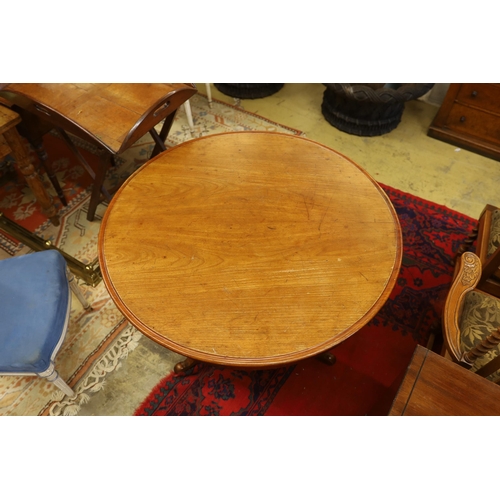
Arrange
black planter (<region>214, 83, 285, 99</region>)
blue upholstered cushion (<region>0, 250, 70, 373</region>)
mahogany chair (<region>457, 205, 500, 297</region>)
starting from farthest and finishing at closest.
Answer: black planter (<region>214, 83, 285, 99</region>)
mahogany chair (<region>457, 205, 500, 297</region>)
blue upholstered cushion (<region>0, 250, 70, 373</region>)

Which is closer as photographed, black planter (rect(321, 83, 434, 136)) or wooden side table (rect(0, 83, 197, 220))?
wooden side table (rect(0, 83, 197, 220))

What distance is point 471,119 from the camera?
8.92 feet

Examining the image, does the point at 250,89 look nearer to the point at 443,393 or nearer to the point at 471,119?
the point at 471,119

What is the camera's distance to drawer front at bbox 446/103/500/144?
104 inches

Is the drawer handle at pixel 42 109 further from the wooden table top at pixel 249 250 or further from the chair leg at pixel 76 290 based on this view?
the chair leg at pixel 76 290

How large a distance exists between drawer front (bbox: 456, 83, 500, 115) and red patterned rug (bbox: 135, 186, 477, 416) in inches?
56.7

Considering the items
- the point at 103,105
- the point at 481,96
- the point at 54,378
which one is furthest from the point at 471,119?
the point at 54,378

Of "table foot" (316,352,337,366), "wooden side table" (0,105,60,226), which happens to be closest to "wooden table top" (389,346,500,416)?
"table foot" (316,352,337,366)

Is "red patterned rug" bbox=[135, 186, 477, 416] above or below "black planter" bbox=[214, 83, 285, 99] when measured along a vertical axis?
below

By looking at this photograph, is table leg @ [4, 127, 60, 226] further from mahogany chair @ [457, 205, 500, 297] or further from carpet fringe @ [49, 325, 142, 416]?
mahogany chair @ [457, 205, 500, 297]

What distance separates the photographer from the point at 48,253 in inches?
59.3

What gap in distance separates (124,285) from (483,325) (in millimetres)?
1331

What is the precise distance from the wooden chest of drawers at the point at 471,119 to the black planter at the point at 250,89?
4.62 ft
